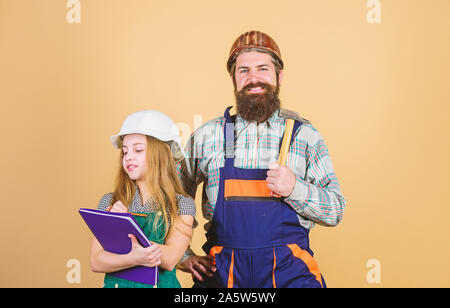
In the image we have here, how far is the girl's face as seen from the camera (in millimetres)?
1870

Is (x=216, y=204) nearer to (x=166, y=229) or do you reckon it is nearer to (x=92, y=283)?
(x=166, y=229)

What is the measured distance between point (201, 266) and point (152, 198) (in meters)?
0.32

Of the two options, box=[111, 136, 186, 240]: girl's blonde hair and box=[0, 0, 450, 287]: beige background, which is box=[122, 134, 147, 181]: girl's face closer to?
box=[111, 136, 186, 240]: girl's blonde hair

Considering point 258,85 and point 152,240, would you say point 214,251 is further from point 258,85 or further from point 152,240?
point 258,85

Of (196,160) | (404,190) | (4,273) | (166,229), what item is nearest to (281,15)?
(196,160)

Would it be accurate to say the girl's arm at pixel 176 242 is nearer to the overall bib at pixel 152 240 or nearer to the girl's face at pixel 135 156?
the overall bib at pixel 152 240

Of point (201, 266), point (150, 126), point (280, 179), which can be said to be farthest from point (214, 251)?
point (150, 126)

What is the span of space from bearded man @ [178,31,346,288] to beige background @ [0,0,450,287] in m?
0.34

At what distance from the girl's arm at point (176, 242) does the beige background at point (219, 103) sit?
0.60m

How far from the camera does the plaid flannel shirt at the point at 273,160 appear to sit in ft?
6.15

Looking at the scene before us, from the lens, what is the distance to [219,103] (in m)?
2.39

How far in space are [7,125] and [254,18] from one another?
1.28 metres

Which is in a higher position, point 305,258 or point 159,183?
point 159,183

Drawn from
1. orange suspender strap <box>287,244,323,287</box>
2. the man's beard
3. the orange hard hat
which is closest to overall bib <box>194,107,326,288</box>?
orange suspender strap <box>287,244,323,287</box>
